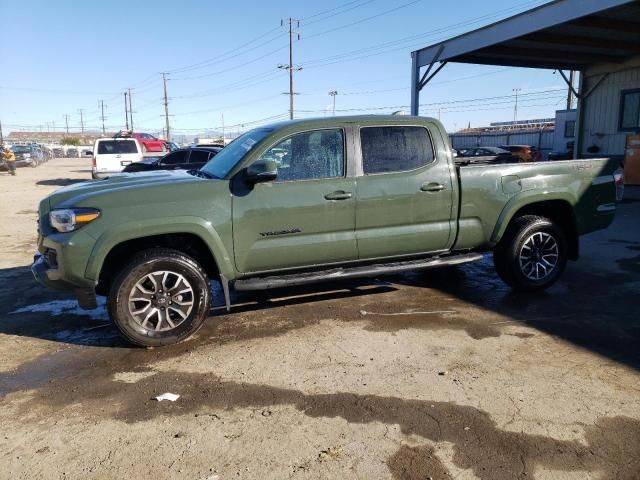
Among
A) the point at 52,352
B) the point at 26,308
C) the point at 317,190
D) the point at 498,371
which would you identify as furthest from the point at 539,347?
the point at 26,308

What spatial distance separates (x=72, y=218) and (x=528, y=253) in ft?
15.2

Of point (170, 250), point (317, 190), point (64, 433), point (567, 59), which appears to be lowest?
point (64, 433)

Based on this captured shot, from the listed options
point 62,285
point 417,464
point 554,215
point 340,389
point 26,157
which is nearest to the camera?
point 417,464

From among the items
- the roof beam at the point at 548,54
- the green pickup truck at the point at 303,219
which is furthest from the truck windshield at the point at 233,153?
the roof beam at the point at 548,54

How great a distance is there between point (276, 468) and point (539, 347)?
2.63m

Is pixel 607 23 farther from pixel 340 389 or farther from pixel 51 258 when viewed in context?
pixel 51 258

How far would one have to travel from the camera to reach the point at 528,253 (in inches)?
223

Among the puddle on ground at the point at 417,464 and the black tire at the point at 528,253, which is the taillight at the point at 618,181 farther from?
the puddle on ground at the point at 417,464

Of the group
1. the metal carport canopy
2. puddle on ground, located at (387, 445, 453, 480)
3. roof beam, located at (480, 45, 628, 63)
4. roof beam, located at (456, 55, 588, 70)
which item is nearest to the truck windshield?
puddle on ground, located at (387, 445, 453, 480)

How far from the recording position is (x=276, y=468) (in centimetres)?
273

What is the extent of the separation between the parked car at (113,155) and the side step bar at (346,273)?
16.0 meters

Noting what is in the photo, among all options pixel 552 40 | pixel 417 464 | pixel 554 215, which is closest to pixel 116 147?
pixel 552 40

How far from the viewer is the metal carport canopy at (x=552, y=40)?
35.8 ft

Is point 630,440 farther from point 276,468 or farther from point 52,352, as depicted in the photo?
point 52,352
